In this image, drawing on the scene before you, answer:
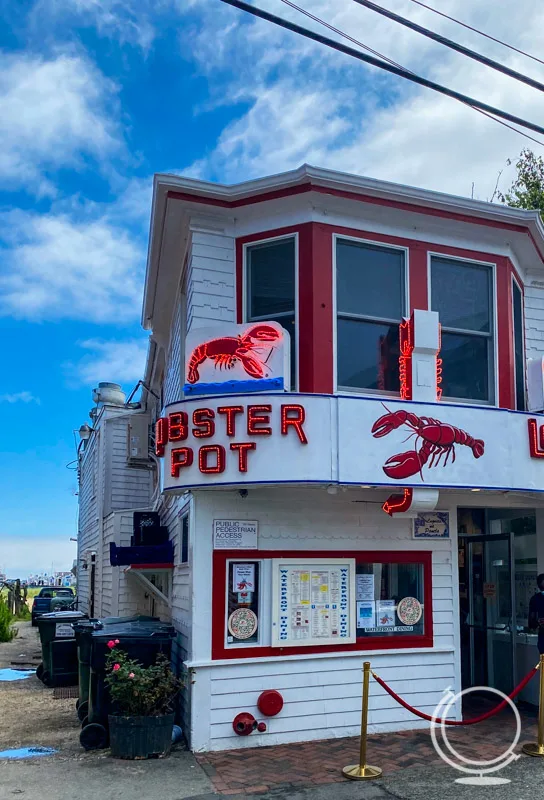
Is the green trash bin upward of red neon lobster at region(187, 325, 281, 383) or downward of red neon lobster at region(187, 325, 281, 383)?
downward

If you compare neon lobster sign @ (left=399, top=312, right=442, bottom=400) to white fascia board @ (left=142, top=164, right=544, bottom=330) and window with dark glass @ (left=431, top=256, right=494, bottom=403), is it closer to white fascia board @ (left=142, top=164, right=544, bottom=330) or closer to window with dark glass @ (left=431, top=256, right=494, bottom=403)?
window with dark glass @ (left=431, top=256, right=494, bottom=403)

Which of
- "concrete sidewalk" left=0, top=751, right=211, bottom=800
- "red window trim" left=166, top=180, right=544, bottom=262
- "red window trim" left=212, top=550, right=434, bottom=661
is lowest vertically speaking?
"concrete sidewalk" left=0, top=751, right=211, bottom=800

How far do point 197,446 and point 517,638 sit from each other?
5.41 meters

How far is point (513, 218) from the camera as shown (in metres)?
9.60

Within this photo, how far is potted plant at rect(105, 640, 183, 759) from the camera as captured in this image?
297 inches

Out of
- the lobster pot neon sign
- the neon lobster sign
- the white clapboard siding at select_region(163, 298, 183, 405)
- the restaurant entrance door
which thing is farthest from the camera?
the white clapboard siding at select_region(163, 298, 183, 405)

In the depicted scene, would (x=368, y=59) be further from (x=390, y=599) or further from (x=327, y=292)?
(x=390, y=599)

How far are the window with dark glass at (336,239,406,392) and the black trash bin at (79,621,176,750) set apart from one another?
346cm

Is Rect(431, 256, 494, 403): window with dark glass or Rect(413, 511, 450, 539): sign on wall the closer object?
→ Rect(413, 511, 450, 539): sign on wall

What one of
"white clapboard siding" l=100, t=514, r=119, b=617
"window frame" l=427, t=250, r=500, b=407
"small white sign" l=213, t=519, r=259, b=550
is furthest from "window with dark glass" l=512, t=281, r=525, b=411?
"white clapboard siding" l=100, t=514, r=119, b=617

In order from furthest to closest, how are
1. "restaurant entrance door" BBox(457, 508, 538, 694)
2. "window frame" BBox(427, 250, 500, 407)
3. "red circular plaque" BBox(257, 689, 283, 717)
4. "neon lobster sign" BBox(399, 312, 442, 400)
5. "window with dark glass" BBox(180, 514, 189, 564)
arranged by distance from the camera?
"restaurant entrance door" BBox(457, 508, 538, 694) → "window frame" BBox(427, 250, 500, 407) → "window with dark glass" BBox(180, 514, 189, 564) → "neon lobster sign" BBox(399, 312, 442, 400) → "red circular plaque" BBox(257, 689, 283, 717)

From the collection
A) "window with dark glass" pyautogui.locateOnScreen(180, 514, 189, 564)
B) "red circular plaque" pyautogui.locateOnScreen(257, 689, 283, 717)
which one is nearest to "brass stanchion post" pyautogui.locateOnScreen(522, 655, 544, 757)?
"red circular plaque" pyautogui.locateOnScreen(257, 689, 283, 717)

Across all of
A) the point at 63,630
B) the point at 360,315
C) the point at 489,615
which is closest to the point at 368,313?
the point at 360,315

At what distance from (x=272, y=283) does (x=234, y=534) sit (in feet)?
9.71
